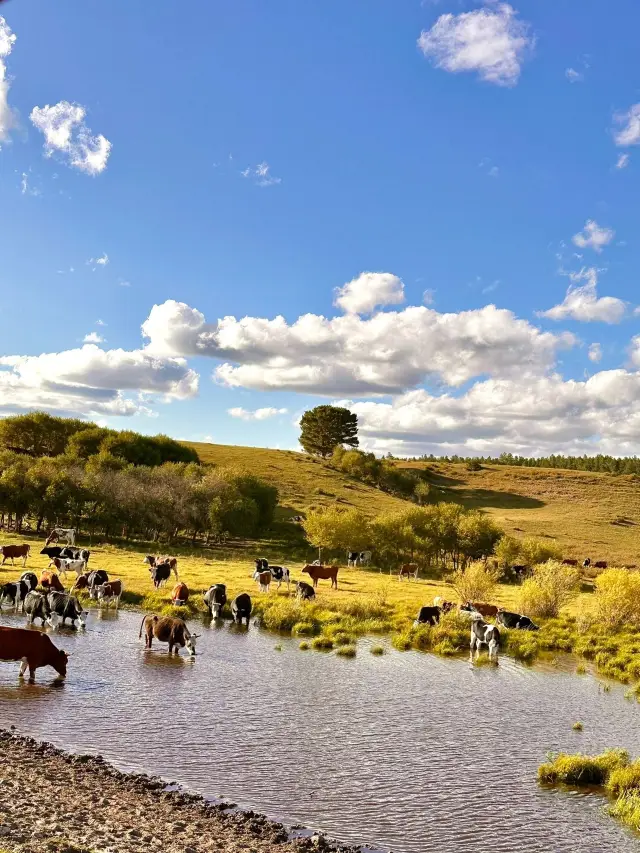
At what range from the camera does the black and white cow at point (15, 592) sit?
93.7 ft

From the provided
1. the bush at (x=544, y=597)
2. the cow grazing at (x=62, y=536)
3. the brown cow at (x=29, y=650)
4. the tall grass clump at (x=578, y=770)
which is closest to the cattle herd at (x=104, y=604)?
the brown cow at (x=29, y=650)

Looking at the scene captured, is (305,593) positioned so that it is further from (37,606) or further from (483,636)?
(37,606)

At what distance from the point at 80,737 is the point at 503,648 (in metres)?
18.9

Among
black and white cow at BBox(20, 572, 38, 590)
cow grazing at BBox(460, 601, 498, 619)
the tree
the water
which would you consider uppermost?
the tree

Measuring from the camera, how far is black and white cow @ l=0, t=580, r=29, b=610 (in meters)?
28.5

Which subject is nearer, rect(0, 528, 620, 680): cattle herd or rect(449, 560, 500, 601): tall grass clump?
rect(0, 528, 620, 680): cattle herd

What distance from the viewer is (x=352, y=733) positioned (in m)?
16.0

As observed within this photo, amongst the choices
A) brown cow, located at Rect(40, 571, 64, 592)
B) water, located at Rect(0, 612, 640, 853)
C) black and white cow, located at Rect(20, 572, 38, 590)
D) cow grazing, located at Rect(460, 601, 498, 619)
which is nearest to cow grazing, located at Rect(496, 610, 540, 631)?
cow grazing, located at Rect(460, 601, 498, 619)

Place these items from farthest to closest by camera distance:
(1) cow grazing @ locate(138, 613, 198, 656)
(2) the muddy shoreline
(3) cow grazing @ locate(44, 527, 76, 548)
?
(3) cow grazing @ locate(44, 527, 76, 548) → (1) cow grazing @ locate(138, 613, 198, 656) → (2) the muddy shoreline

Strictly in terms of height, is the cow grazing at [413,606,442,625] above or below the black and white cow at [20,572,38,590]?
below

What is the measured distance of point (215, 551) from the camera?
6091 centimetres

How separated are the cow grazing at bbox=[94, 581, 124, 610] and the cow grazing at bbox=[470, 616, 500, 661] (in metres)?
16.1

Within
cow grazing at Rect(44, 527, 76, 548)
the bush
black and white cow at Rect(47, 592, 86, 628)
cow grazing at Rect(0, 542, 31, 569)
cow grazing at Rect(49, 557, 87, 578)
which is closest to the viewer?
black and white cow at Rect(47, 592, 86, 628)

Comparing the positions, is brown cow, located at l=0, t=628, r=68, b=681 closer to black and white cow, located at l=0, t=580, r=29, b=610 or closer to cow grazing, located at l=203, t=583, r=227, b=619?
black and white cow, located at l=0, t=580, r=29, b=610
